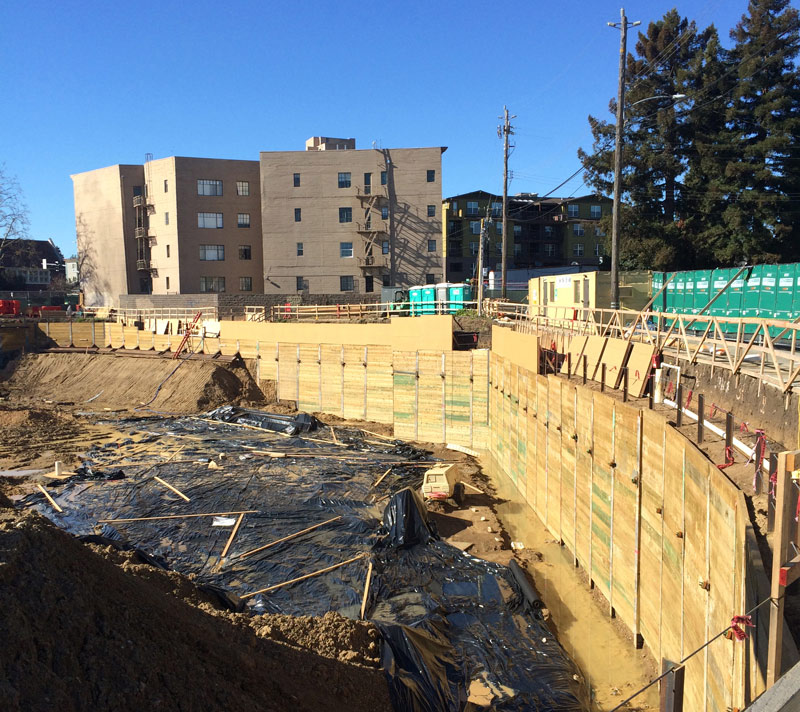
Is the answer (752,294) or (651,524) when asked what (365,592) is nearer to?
(651,524)

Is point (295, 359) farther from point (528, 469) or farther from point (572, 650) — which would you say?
point (572, 650)

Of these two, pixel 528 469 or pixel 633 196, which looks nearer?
pixel 528 469

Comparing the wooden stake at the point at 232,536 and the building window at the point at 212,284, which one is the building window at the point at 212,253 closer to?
the building window at the point at 212,284

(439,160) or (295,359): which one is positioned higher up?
(439,160)

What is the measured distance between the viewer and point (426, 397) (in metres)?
27.5

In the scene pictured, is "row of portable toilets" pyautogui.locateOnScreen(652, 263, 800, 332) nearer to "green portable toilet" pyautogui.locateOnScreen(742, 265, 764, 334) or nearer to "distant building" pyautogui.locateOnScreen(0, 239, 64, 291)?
"green portable toilet" pyautogui.locateOnScreen(742, 265, 764, 334)

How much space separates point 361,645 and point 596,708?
175 inches

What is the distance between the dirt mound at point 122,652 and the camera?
508 cm

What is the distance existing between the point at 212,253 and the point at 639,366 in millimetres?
48400

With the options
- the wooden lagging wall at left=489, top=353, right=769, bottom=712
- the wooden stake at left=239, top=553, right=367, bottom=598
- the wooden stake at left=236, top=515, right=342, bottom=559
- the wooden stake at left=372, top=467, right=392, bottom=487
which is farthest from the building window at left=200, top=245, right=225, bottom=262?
the wooden stake at left=239, top=553, right=367, bottom=598

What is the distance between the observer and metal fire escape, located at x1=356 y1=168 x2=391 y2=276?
2089 inches

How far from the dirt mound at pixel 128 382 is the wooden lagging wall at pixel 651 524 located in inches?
828

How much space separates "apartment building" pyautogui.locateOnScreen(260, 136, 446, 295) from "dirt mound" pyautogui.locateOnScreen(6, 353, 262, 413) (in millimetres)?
17219

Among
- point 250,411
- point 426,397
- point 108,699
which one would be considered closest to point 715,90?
point 426,397
